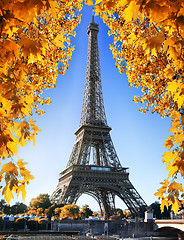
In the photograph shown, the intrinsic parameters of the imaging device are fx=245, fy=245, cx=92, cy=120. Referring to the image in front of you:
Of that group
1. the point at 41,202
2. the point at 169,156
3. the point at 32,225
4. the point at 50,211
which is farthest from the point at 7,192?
the point at 41,202

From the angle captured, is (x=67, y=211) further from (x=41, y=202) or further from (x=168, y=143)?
(x=168, y=143)

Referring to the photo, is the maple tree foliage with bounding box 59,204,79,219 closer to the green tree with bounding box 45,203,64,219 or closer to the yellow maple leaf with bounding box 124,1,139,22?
the green tree with bounding box 45,203,64,219

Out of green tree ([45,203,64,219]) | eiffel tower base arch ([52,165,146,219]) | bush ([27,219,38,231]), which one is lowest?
bush ([27,219,38,231])

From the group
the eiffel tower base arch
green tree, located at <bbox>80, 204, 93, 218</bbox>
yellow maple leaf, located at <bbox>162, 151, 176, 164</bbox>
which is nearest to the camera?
yellow maple leaf, located at <bbox>162, 151, 176, 164</bbox>

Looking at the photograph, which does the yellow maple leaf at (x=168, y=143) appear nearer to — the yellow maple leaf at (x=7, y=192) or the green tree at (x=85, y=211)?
the yellow maple leaf at (x=7, y=192)

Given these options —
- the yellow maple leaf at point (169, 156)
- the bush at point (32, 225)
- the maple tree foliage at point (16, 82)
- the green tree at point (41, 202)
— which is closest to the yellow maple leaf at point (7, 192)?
the maple tree foliage at point (16, 82)

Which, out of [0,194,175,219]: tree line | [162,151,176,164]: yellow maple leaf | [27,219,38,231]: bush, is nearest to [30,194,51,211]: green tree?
[0,194,175,219]: tree line

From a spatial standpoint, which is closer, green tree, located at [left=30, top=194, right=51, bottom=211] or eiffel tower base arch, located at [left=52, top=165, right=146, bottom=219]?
eiffel tower base arch, located at [left=52, top=165, right=146, bottom=219]

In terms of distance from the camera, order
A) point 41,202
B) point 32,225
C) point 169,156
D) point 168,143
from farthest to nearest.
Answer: point 41,202 → point 32,225 → point 168,143 → point 169,156
